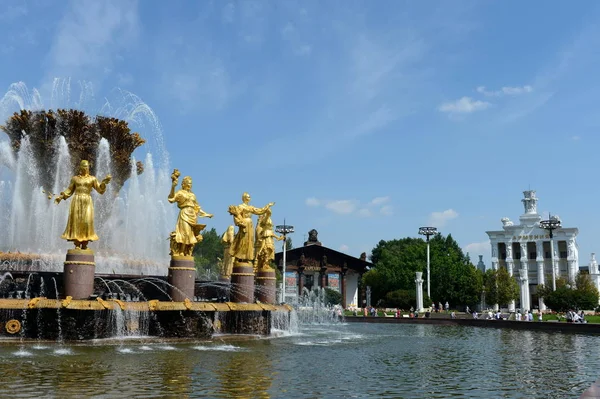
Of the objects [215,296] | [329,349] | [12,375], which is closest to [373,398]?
[12,375]

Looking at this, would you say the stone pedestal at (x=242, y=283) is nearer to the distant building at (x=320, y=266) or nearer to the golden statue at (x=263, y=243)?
the golden statue at (x=263, y=243)

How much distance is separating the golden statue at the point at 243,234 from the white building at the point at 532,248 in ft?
267

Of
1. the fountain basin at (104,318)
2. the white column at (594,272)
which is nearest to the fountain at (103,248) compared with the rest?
the fountain basin at (104,318)

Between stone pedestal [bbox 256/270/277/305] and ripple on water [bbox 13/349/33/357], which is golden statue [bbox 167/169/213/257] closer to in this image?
ripple on water [bbox 13/349/33/357]

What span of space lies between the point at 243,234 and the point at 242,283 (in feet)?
6.31

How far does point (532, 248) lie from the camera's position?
4060 inches

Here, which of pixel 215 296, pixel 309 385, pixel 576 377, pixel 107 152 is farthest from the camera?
pixel 107 152

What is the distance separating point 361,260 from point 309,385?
7991 cm

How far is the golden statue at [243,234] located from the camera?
22625mm

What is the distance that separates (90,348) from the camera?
15344mm

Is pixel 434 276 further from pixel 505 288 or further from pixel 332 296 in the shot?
pixel 332 296

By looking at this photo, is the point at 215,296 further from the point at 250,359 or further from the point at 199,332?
the point at 250,359

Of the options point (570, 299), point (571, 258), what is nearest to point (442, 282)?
point (570, 299)

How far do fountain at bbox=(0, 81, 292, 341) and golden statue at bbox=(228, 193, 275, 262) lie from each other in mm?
40
